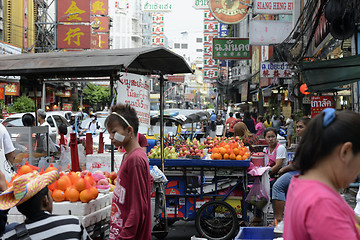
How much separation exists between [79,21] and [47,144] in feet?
68.0

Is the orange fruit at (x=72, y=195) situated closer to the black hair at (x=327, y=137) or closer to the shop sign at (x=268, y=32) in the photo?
the black hair at (x=327, y=137)

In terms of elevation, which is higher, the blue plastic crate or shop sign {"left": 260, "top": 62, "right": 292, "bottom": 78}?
shop sign {"left": 260, "top": 62, "right": 292, "bottom": 78}

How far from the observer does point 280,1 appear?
17.2 metres

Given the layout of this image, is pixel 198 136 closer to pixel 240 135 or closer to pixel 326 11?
pixel 240 135

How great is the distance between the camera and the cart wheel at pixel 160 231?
284 inches

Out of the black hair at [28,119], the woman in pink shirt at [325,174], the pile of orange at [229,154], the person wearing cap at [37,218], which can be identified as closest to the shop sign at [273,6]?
the black hair at [28,119]

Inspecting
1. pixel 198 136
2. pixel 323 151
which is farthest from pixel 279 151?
pixel 198 136

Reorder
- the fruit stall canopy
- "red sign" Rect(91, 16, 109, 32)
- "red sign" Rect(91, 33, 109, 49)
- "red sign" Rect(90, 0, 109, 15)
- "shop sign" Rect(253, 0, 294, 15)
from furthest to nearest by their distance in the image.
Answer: "red sign" Rect(90, 0, 109, 15)
"red sign" Rect(91, 16, 109, 32)
"red sign" Rect(91, 33, 109, 49)
"shop sign" Rect(253, 0, 294, 15)
the fruit stall canopy

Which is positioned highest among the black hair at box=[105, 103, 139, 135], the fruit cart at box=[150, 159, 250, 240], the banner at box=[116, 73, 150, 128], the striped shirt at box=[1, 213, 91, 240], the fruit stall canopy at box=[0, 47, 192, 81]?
the fruit stall canopy at box=[0, 47, 192, 81]

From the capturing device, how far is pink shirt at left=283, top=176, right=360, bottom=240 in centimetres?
175

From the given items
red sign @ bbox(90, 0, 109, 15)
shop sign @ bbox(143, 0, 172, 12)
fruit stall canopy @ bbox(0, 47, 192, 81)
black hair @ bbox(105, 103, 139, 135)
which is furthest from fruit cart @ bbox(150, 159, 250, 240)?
shop sign @ bbox(143, 0, 172, 12)

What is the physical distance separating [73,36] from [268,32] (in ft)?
49.0

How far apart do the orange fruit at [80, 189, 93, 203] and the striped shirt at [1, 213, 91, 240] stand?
1592mm

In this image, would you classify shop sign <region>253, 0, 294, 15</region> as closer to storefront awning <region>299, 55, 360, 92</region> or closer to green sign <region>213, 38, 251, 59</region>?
green sign <region>213, 38, 251, 59</region>
